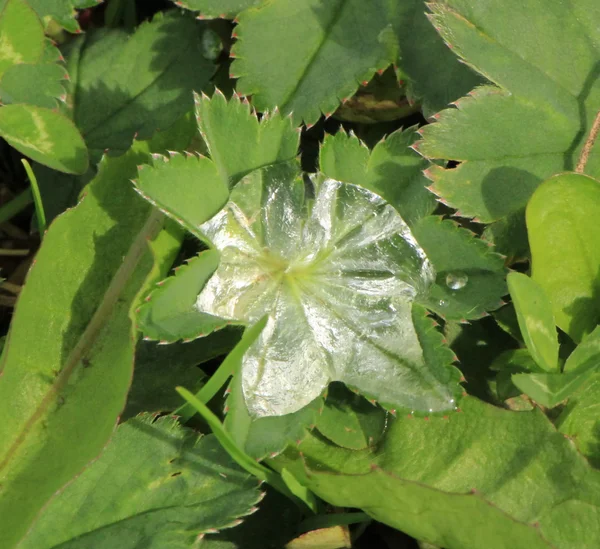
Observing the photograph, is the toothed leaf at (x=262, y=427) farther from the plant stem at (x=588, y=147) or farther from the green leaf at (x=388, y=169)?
the plant stem at (x=588, y=147)

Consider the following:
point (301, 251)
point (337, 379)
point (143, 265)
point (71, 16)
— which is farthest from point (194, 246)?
point (71, 16)

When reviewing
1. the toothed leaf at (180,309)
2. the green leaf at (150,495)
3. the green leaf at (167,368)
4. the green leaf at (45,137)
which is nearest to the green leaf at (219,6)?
the green leaf at (45,137)

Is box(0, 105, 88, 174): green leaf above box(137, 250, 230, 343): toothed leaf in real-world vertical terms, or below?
above

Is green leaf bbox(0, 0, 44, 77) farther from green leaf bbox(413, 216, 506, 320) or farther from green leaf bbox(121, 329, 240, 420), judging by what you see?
green leaf bbox(413, 216, 506, 320)

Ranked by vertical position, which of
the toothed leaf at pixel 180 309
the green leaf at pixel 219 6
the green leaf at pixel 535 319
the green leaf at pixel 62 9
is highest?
the green leaf at pixel 62 9

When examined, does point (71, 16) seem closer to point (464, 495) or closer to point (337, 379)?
point (337, 379)

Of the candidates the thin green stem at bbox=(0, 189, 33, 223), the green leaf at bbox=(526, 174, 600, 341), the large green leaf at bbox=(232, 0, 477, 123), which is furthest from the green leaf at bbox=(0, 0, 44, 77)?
the green leaf at bbox=(526, 174, 600, 341)
